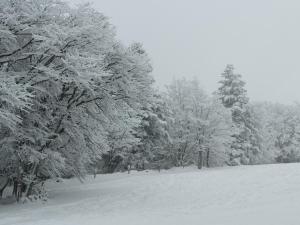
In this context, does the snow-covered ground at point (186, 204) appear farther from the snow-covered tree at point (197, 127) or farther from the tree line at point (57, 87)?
the snow-covered tree at point (197, 127)

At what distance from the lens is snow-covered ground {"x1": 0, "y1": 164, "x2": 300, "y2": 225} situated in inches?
503

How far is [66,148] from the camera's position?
75.4 feet

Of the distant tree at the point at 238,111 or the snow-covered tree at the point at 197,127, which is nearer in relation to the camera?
the snow-covered tree at the point at 197,127

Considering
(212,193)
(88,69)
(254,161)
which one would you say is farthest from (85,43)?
(254,161)

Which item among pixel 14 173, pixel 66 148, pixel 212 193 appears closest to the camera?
pixel 212 193

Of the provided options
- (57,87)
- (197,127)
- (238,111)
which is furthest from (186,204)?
(238,111)

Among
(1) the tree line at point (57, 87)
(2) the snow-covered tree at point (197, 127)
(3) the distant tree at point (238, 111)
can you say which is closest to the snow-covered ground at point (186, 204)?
(1) the tree line at point (57, 87)

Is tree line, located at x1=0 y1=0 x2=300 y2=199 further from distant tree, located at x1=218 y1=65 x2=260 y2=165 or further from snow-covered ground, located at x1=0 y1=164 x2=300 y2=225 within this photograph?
distant tree, located at x1=218 y1=65 x2=260 y2=165

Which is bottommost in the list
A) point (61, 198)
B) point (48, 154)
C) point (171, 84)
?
point (61, 198)

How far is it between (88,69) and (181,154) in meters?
33.5

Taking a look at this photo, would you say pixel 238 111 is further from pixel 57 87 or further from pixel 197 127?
pixel 57 87

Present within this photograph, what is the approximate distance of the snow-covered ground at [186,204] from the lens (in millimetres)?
12773

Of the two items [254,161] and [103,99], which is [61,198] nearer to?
[103,99]

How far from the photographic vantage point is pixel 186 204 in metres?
16.8
